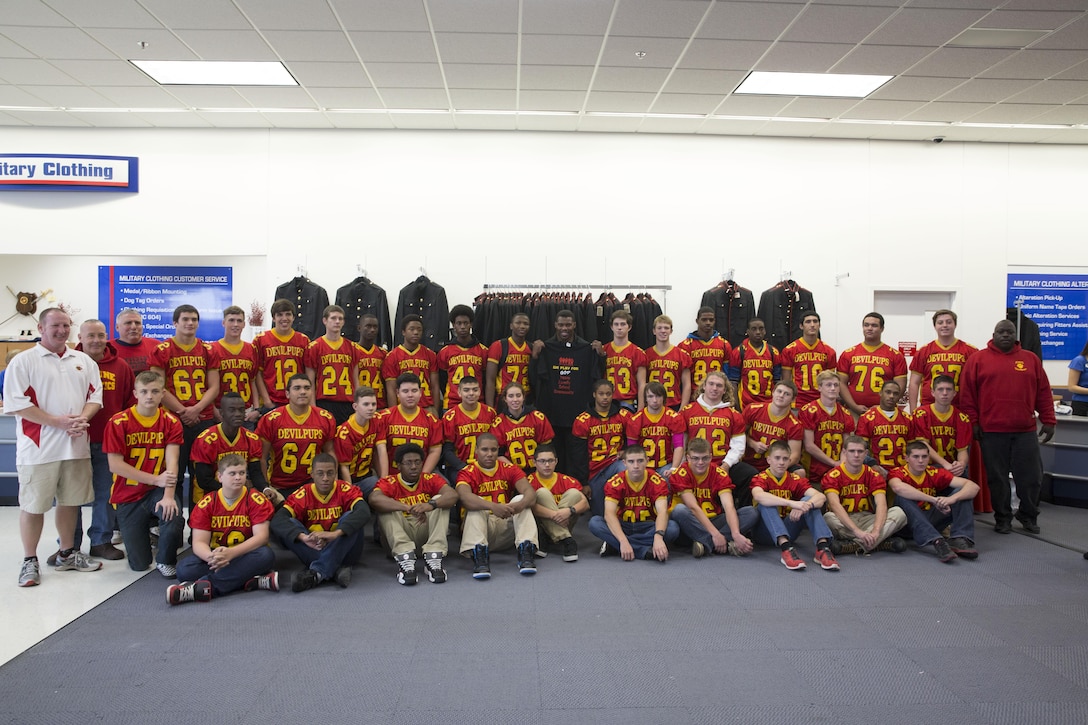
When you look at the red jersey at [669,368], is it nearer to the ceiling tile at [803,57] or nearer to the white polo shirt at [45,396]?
the ceiling tile at [803,57]

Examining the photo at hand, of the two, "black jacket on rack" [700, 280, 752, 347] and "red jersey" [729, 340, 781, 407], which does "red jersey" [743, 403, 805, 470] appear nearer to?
"red jersey" [729, 340, 781, 407]

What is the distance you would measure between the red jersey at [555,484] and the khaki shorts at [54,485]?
9.24 ft

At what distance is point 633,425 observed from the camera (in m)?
5.07

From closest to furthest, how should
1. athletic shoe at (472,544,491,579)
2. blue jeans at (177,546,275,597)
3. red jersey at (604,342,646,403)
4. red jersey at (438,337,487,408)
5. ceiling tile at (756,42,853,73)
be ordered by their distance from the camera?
1. blue jeans at (177,546,275,597)
2. athletic shoe at (472,544,491,579)
3. ceiling tile at (756,42,853,73)
4. red jersey at (438,337,487,408)
5. red jersey at (604,342,646,403)

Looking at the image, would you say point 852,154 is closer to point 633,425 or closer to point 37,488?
point 633,425

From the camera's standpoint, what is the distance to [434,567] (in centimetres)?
400

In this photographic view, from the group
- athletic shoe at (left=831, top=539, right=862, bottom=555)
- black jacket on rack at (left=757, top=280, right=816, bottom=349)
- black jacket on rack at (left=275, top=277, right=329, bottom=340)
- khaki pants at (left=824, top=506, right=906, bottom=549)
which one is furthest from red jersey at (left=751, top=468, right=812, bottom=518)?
black jacket on rack at (left=275, top=277, right=329, bottom=340)

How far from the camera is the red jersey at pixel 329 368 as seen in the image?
5.41 meters

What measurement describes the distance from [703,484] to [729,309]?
115 inches

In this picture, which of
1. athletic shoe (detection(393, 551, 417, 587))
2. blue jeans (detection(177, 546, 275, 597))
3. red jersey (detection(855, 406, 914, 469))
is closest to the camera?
blue jeans (detection(177, 546, 275, 597))

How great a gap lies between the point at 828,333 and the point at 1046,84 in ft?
9.66

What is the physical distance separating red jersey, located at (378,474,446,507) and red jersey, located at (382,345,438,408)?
124 centimetres

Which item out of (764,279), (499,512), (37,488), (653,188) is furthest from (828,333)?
(37,488)

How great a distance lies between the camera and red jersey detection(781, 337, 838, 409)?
5.93 meters
